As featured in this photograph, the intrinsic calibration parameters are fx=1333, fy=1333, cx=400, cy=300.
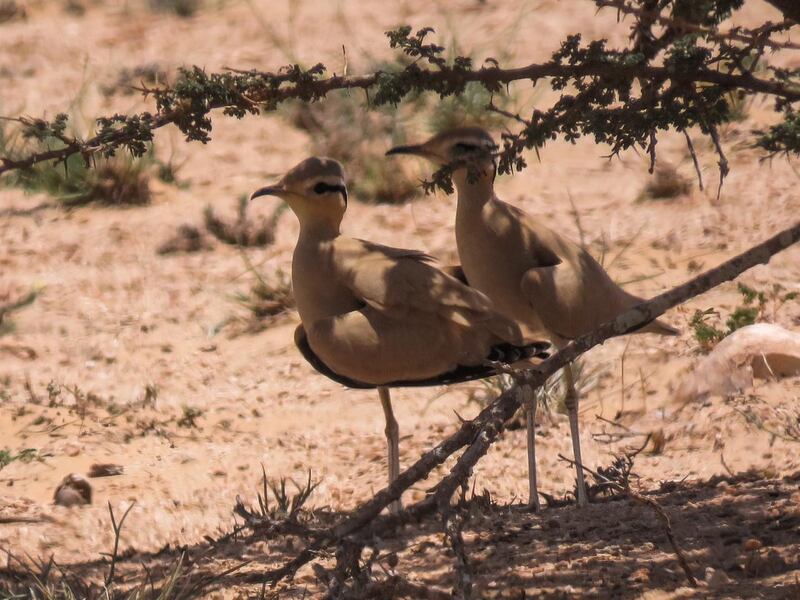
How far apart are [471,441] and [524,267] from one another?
72.1 inches

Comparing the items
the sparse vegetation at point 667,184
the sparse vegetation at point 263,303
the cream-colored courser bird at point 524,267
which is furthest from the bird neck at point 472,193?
the sparse vegetation at point 667,184

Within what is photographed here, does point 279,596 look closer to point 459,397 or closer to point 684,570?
point 684,570

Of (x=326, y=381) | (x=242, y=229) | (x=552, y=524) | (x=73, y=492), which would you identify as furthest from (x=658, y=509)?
(x=242, y=229)

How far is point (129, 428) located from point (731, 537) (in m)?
3.27

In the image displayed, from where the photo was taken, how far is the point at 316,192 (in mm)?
5242

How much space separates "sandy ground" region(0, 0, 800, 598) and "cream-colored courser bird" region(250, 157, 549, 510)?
50 centimetres

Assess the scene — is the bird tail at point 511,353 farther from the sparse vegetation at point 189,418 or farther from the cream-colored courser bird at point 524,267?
the sparse vegetation at point 189,418

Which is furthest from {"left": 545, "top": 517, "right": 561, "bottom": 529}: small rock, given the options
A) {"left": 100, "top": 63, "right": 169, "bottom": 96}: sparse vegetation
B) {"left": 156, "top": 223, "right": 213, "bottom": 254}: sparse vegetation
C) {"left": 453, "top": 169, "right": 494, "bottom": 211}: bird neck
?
{"left": 100, "top": 63, "right": 169, "bottom": 96}: sparse vegetation

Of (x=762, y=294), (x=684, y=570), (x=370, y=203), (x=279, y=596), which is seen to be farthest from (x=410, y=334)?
(x=370, y=203)

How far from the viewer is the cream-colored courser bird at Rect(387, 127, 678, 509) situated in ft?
16.4

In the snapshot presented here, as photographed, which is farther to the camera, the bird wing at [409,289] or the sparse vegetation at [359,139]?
the sparse vegetation at [359,139]

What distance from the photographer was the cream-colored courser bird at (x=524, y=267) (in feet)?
→ 16.4

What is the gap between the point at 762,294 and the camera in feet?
22.4

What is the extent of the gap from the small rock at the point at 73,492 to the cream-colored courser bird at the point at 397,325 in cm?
121
